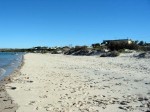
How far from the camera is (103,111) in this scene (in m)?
8.99

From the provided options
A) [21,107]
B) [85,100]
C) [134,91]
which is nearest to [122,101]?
[85,100]

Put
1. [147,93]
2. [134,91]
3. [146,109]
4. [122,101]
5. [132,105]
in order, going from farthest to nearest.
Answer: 1. [134,91]
2. [147,93]
3. [122,101]
4. [132,105]
5. [146,109]

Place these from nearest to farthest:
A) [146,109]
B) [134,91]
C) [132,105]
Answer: [146,109]
[132,105]
[134,91]

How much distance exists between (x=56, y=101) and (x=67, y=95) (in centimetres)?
134

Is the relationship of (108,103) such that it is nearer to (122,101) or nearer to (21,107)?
(122,101)

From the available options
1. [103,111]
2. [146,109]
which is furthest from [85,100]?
[146,109]

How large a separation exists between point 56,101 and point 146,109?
3.42 meters

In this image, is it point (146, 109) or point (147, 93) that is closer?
point (146, 109)

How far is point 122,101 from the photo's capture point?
33.6 feet

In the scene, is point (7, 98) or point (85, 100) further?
point (7, 98)

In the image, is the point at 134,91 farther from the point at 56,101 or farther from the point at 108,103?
the point at 56,101

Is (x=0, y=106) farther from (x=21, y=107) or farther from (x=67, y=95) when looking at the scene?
(x=67, y=95)

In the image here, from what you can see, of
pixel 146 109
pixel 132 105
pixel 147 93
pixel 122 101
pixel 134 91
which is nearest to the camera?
pixel 146 109

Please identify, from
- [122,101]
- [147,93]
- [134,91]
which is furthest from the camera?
[134,91]
